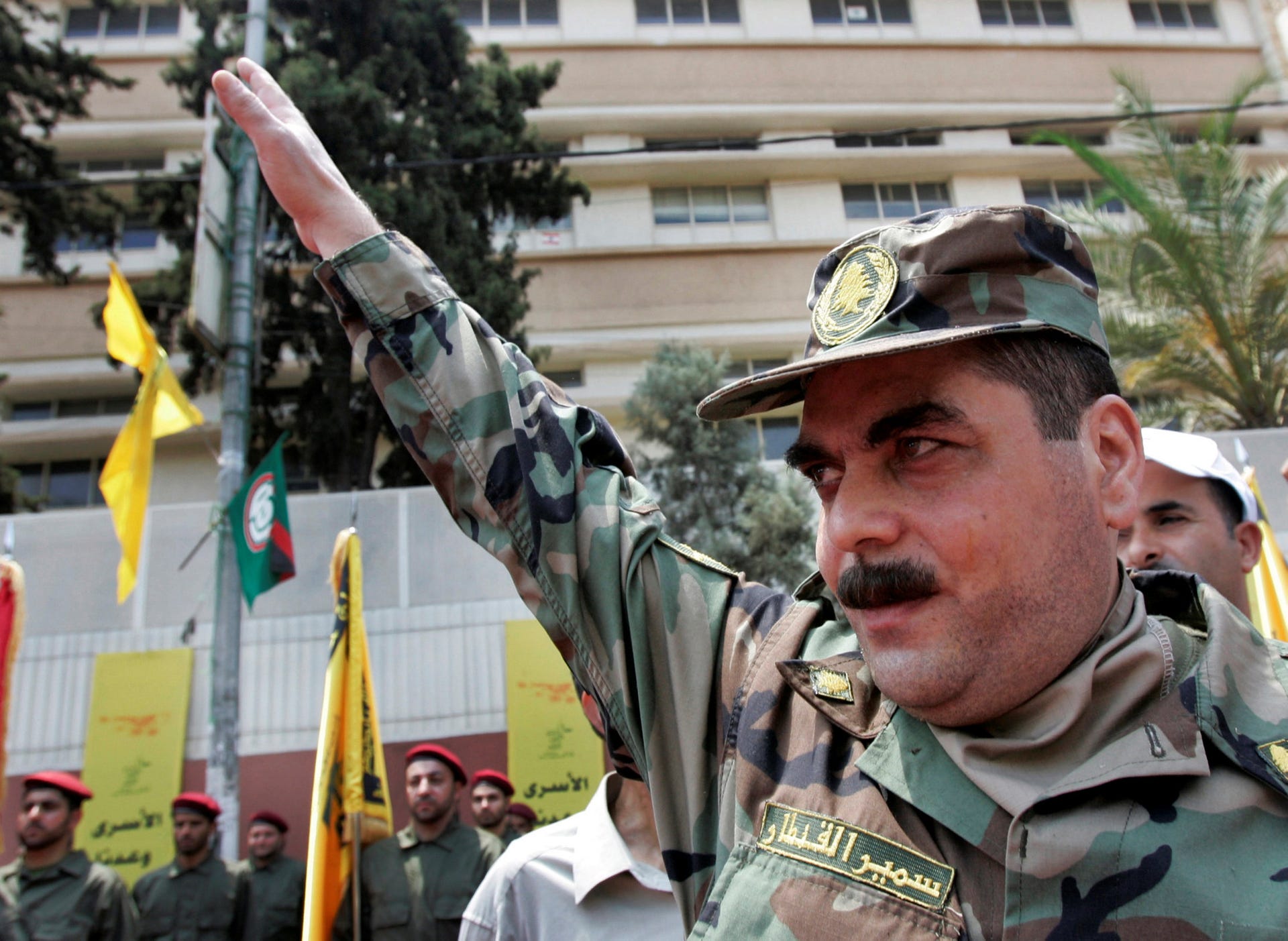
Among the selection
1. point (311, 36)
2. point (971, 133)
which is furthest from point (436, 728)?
point (971, 133)

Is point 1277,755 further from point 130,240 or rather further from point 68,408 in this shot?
point 130,240

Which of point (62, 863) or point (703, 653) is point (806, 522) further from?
point (703, 653)

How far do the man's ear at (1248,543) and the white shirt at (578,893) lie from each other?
159 cm

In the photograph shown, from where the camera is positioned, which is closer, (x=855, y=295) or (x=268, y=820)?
(x=855, y=295)

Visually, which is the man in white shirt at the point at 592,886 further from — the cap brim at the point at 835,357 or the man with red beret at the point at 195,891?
the man with red beret at the point at 195,891

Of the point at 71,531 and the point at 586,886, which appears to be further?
the point at 71,531

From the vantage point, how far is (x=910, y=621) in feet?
3.70

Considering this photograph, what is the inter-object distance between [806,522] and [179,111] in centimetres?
1570

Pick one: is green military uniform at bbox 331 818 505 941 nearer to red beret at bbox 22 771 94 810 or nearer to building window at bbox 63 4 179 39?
red beret at bbox 22 771 94 810

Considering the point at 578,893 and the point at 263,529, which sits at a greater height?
the point at 263,529

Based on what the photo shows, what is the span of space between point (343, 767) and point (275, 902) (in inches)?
84.8

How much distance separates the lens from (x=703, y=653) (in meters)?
1.36

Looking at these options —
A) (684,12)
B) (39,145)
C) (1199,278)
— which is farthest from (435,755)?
(684,12)

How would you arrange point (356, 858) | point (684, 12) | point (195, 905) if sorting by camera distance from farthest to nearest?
point (684, 12) → point (195, 905) → point (356, 858)
